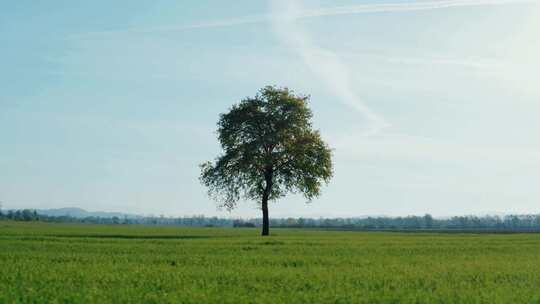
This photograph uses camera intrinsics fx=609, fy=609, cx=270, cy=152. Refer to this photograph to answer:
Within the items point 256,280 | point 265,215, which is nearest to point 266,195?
point 265,215

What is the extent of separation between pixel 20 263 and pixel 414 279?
593 inches

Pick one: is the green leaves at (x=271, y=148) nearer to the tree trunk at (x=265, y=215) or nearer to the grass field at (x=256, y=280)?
the tree trunk at (x=265, y=215)

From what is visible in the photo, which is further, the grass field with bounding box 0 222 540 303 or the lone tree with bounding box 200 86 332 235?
the lone tree with bounding box 200 86 332 235

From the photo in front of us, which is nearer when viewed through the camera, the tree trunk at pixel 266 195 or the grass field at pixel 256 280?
the grass field at pixel 256 280

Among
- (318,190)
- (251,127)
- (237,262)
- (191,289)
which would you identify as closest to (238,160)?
(251,127)

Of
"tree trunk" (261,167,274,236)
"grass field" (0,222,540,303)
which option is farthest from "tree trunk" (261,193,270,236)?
"grass field" (0,222,540,303)

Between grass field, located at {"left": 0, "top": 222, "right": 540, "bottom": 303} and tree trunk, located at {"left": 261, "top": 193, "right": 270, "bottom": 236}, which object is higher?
tree trunk, located at {"left": 261, "top": 193, "right": 270, "bottom": 236}

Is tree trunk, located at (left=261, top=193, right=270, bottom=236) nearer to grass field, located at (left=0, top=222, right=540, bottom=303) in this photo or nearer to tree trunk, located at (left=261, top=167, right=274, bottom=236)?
tree trunk, located at (left=261, top=167, right=274, bottom=236)

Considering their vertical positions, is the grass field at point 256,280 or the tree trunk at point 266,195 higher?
the tree trunk at point 266,195

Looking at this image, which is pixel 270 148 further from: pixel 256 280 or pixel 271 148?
pixel 256 280

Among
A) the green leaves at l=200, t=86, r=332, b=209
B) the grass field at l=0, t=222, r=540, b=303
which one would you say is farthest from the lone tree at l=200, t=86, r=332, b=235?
the grass field at l=0, t=222, r=540, b=303

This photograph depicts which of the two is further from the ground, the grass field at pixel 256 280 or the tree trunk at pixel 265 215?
the tree trunk at pixel 265 215

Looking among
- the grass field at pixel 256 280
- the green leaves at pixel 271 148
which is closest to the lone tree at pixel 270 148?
the green leaves at pixel 271 148

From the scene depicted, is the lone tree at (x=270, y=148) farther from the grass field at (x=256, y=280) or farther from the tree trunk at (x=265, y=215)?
the grass field at (x=256, y=280)
